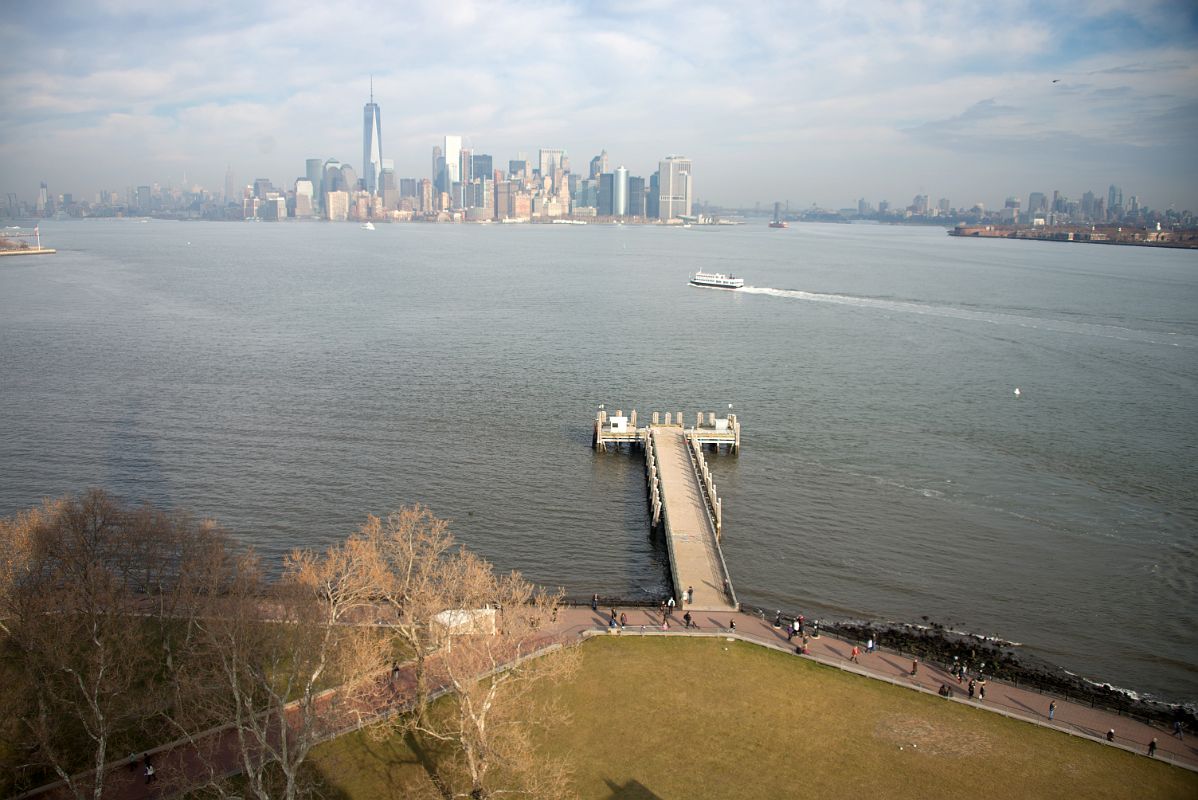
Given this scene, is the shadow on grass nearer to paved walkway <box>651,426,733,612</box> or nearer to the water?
paved walkway <box>651,426,733,612</box>

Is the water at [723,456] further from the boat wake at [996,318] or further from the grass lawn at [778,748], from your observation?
the grass lawn at [778,748]

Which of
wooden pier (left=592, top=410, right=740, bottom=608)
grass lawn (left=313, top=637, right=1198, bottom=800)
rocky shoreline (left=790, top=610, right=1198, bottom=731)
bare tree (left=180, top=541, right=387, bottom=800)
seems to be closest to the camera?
bare tree (left=180, top=541, right=387, bottom=800)

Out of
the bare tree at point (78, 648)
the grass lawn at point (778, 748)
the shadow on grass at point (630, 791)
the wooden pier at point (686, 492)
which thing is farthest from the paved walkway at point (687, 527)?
the bare tree at point (78, 648)

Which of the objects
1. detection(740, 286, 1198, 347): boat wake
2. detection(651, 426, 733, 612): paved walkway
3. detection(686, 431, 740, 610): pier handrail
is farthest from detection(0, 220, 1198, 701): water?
detection(651, 426, 733, 612): paved walkway

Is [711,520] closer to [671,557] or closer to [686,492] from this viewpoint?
[686,492]

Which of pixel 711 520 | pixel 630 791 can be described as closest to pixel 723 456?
pixel 711 520
